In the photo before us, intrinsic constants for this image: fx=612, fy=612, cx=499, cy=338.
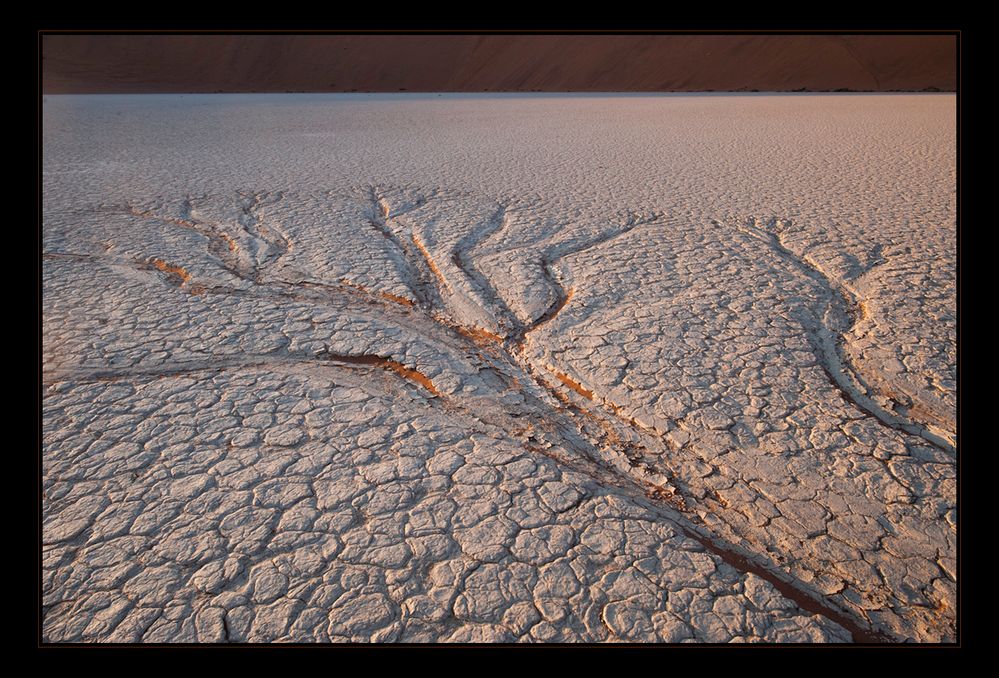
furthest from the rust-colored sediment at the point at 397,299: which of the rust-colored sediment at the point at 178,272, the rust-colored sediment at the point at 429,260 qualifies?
the rust-colored sediment at the point at 178,272

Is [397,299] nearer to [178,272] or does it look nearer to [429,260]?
[429,260]

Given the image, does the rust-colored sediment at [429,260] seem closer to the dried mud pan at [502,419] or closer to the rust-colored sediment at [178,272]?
the dried mud pan at [502,419]

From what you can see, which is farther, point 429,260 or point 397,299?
point 429,260

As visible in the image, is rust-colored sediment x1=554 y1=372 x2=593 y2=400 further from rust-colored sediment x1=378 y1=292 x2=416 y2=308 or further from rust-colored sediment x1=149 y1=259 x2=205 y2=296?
rust-colored sediment x1=149 y1=259 x2=205 y2=296

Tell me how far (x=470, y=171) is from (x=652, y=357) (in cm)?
310

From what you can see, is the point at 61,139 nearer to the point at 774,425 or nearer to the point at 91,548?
the point at 91,548

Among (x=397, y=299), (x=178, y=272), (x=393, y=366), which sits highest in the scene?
(x=178, y=272)

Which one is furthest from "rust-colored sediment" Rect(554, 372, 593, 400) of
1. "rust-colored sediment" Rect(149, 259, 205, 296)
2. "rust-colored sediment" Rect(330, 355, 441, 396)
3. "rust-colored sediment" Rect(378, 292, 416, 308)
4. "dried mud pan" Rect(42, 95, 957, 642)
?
"rust-colored sediment" Rect(149, 259, 205, 296)

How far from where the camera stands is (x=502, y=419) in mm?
1831

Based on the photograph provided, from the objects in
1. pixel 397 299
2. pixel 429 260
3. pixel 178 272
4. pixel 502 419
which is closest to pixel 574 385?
pixel 502 419

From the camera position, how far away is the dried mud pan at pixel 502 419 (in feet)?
4.12

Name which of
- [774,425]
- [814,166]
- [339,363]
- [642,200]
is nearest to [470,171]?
[642,200]

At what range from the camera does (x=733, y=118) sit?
8172 mm

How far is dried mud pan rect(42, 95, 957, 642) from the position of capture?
1.26 metres
